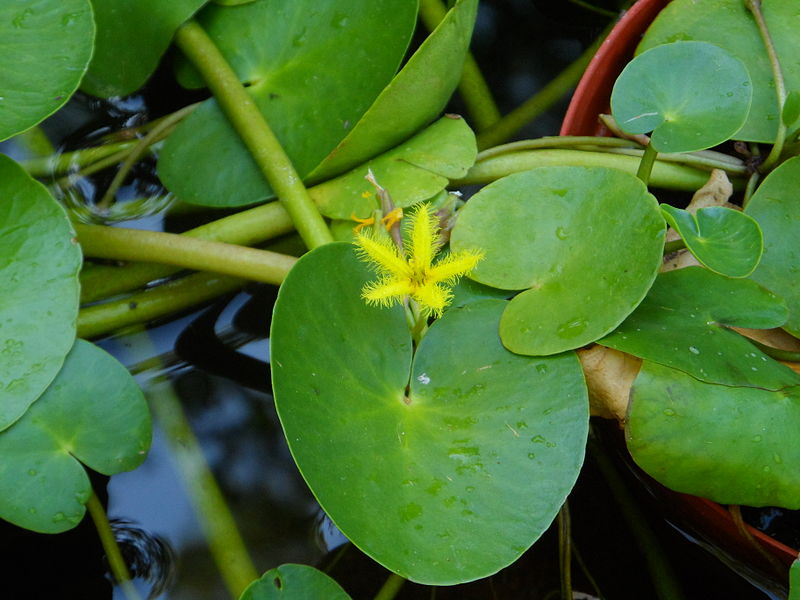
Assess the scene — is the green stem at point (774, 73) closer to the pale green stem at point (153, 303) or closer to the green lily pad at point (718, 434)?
the green lily pad at point (718, 434)

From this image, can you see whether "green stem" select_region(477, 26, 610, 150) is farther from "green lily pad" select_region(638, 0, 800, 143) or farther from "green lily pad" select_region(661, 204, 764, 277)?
"green lily pad" select_region(661, 204, 764, 277)

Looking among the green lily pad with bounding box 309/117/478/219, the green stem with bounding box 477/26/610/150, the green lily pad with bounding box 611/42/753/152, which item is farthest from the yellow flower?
the green stem with bounding box 477/26/610/150

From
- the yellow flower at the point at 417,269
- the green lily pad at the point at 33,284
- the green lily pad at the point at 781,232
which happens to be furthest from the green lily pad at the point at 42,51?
the green lily pad at the point at 781,232

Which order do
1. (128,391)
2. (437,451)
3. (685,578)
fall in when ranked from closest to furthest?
(437,451) → (128,391) → (685,578)

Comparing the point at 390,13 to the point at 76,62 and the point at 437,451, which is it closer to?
the point at 76,62

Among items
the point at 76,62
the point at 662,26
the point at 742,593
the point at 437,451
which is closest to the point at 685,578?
the point at 742,593

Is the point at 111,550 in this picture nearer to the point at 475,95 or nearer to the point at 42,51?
the point at 42,51

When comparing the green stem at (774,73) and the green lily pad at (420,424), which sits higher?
the green stem at (774,73)
